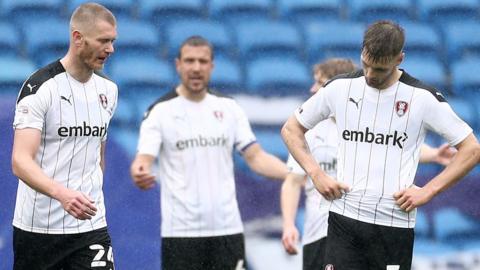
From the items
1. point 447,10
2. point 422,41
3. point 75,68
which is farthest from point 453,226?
point 75,68

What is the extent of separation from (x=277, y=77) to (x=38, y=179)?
4.97 metres

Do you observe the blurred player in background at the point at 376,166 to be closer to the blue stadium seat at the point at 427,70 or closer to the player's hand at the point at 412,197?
the player's hand at the point at 412,197

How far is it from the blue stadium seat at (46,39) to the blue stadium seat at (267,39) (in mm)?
1659

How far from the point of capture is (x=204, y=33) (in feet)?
33.7

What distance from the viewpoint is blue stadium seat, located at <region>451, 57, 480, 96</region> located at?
10.7 meters

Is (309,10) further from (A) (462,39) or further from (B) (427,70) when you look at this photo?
(A) (462,39)

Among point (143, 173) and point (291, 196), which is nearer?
point (143, 173)

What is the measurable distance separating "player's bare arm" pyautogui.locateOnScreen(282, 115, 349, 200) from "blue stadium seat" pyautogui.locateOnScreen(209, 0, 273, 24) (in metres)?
4.47

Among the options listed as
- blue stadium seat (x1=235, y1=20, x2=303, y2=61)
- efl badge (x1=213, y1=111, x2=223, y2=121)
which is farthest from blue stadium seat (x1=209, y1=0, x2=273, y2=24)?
efl badge (x1=213, y1=111, x2=223, y2=121)

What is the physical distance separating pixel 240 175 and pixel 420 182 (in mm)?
1640

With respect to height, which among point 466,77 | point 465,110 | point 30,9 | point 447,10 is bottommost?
point 465,110

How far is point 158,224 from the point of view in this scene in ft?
30.1

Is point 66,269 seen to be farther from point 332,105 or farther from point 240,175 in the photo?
point 240,175

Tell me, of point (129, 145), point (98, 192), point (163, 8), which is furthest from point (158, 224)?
point (98, 192)
